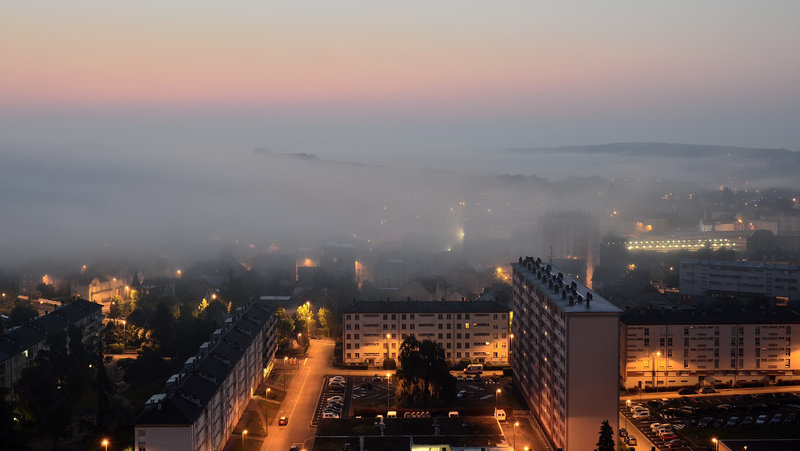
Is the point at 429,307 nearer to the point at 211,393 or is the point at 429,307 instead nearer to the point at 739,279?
the point at 211,393

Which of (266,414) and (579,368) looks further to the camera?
(266,414)

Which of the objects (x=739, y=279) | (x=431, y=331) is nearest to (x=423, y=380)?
(x=431, y=331)

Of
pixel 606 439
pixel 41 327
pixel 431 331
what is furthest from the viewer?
pixel 431 331

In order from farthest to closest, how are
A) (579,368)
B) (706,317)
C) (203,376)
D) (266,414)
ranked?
(706,317)
(266,414)
(203,376)
(579,368)

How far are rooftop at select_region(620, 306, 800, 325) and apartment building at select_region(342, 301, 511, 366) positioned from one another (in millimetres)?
7431

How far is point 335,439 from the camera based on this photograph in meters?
25.0

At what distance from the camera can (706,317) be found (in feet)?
114

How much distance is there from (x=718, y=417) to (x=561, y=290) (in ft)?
30.8

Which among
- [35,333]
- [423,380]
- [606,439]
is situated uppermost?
[35,333]

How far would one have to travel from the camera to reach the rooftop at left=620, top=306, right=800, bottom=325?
34.4 meters

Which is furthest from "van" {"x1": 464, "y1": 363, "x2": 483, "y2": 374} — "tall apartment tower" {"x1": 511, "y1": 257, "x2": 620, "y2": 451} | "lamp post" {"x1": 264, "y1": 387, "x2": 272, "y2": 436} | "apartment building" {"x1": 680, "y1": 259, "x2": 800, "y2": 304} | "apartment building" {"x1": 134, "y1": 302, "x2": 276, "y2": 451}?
"apartment building" {"x1": 680, "y1": 259, "x2": 800, "y2": 304}

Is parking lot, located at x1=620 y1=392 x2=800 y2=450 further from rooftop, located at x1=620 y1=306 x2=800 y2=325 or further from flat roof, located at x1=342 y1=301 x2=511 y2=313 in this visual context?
flat roof, located at x1=342 y1=301 x2=511 y2=313

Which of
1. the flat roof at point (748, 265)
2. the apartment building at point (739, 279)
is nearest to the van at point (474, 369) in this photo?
the apartment building at point (739, 279)

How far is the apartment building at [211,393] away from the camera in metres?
21.8
